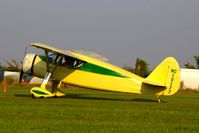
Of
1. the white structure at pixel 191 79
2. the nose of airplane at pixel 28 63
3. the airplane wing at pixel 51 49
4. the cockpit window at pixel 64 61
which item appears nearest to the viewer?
the airplane wing at pixel 51 49

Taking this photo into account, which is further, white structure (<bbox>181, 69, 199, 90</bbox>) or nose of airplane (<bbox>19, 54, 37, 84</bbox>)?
white structure (<bbox>181, 69, 199, 90</bbox>)

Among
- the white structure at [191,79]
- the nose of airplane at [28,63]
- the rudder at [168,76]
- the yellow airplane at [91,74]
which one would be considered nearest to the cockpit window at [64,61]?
the yellow airplane at [91,74]

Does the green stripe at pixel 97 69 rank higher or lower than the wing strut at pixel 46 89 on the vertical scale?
higher

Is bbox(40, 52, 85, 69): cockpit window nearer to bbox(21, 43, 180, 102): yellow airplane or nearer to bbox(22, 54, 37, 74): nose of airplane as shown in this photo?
bbox(21, 43, 180, 102): yellow airplane

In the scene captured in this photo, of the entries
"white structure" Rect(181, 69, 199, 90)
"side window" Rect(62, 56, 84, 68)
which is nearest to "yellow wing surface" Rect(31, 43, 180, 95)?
"side window" Rect(62, 56, 84, 68)

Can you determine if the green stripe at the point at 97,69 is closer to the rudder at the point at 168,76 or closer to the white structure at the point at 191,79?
the rudder at the point at 168,76

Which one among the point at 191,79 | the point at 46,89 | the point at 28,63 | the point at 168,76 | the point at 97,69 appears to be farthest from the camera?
the point at 191,79

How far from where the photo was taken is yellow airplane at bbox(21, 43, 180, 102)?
74.5 ft

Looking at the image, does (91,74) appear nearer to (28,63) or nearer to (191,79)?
(28,63)

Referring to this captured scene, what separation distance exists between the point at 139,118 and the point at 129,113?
55.3 inches

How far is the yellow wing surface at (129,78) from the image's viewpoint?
22.7m

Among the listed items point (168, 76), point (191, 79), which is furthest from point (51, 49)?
point (191, 79)

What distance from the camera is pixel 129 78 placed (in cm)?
2300

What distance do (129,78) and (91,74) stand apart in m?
1.90
